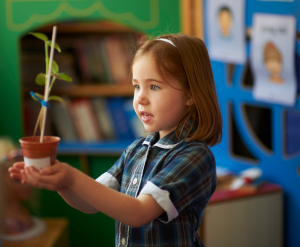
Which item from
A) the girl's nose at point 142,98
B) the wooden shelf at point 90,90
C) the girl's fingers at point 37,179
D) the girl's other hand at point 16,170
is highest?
the girl's nose at point 142,98

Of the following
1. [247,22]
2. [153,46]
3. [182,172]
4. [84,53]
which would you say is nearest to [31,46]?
[84,53]

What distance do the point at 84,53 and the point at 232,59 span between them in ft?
3.51

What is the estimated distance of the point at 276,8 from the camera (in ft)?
6.10

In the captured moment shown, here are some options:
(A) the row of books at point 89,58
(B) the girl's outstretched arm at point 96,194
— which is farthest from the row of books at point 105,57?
(B) the girl's outstretched arm at point 96,194

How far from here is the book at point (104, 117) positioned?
271 cm

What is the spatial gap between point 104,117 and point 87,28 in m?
0.61

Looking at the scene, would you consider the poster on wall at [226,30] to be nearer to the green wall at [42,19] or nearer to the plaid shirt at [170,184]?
the green wall at [42,19]

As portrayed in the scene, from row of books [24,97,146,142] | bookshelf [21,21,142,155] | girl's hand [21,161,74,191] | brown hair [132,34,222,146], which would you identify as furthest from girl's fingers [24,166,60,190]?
row of books [24,97,146,142]

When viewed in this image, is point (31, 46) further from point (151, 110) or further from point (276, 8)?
point (151, 110)

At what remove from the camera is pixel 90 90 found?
2.64m

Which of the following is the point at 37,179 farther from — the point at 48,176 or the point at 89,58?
the point at 89,58

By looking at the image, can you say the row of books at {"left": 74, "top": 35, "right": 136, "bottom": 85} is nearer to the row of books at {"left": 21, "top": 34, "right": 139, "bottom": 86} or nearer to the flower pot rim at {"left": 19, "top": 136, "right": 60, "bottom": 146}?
the row of books at {"left": 21, "top": 34, "right": 139, "bottom": 86}

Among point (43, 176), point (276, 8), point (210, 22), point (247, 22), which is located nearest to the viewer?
point (43, 176)

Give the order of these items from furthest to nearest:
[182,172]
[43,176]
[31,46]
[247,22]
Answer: [31,46]
[247,22]
[182,172]
[43,176]
